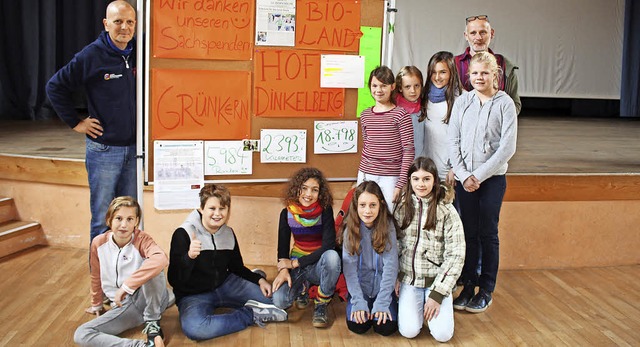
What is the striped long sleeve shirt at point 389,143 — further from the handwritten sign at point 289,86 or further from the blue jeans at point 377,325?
the blue jeans at point 377,325

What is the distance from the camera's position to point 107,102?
10.1ft

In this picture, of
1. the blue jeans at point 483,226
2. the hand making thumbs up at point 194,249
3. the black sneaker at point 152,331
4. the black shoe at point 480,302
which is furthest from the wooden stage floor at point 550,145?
the black sneaker at point 152,331

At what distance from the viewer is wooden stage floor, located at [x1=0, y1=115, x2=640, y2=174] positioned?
13.8 feet

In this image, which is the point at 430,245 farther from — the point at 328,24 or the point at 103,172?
the point at 103,172

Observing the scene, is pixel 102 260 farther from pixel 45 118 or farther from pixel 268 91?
pixel 45 118

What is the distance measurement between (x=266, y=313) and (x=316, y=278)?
283 millimetres

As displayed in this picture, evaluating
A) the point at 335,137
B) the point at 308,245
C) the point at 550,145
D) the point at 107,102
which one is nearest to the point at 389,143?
the point at 335,137

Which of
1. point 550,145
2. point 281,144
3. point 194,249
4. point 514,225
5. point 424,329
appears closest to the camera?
point 194,249

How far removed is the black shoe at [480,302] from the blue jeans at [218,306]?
3.10 feet

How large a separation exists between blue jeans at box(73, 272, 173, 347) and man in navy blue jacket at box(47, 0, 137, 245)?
51 cm

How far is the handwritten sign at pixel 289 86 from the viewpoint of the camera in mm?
3207

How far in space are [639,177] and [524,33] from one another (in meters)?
4.42

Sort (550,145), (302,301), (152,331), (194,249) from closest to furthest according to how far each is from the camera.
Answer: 1. (152,331)
2. (194,249)
3. (302,301)
4. (550,145)

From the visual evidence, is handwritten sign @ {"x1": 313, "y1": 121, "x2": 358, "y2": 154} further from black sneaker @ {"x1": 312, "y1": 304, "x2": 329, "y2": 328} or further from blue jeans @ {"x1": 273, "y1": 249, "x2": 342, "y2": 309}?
black sneaker @ {"x1": 312, "y1": 304, "x2": 329, "y2": 328}
